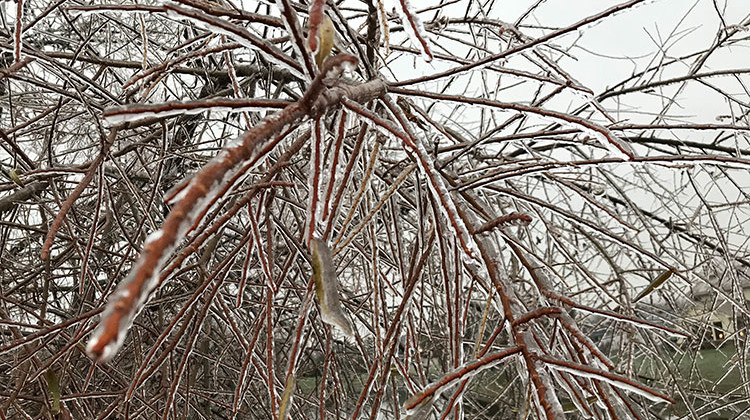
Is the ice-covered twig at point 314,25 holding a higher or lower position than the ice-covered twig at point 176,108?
higher

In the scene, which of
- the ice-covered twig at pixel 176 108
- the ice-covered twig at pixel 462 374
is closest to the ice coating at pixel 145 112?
the ice-covered twig at pixel 176 108

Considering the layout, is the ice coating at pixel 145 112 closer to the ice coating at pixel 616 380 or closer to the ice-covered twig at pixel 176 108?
the ice-covered twig at pixel 176 108

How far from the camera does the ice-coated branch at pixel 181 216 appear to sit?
0.55ft

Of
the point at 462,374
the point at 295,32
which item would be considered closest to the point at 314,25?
the point at 295,32

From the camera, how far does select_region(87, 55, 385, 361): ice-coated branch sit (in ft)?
0.55

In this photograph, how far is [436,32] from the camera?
0.90 m

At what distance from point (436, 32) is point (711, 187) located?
1.05 metres

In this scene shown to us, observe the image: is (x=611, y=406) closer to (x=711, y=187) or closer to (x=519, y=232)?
(x=519, y=232)

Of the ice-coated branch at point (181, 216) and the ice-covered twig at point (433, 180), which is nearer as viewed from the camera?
the ice-coated branch at point (181, 216)

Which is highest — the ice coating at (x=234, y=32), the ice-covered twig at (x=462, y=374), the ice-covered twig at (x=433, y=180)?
the ice coating at (x=234, y=32)

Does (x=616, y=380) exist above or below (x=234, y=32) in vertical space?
below

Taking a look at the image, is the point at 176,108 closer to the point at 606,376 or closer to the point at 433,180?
the point at 433,180

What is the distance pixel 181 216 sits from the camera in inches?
7.3

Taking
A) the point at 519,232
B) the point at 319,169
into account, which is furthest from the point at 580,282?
the point at 319,169
